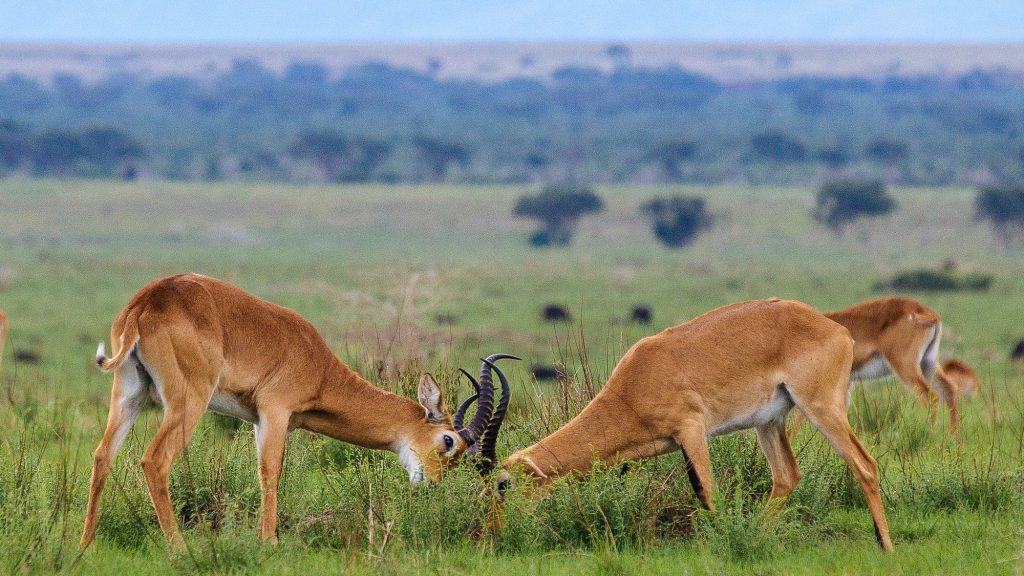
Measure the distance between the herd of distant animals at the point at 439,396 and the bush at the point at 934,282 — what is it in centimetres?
3394

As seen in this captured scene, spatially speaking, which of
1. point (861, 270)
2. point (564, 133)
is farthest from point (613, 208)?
point (564, 133)

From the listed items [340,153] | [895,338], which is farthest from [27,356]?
[340,153]

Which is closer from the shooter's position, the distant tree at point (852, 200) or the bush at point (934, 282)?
the bush at point (934, 282)

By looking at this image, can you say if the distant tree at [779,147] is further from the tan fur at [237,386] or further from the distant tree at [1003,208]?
the tan fur at [237,386]

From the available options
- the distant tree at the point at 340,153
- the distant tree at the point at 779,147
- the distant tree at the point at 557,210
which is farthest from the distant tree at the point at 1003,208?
the distant tree at the point at 340,153

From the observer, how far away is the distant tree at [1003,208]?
52219 millimetres

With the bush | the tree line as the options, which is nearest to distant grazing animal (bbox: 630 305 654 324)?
Result: the bush

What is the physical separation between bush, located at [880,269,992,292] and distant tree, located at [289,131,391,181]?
40.4 m

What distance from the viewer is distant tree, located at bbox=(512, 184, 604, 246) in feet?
187

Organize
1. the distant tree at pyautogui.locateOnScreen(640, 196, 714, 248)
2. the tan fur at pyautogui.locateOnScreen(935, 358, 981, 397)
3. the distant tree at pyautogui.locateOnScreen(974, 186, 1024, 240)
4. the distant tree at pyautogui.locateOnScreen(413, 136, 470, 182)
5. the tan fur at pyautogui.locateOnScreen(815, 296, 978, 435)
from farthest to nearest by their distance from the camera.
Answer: the distant tree at pyautogui.locateOnScreen(413, 136, 470, 182)
the distant tree at pyautogui.locateOnScreen(640, 196, 714, 248)
the distant tree at pyautogui.locateOnScreen(974, 186, 1024, 240)
the tan fur at pyautogui.locateOnScreen(935, 358, 981, 397)
the tan fur at pyautogui.locateOnScreen(815, 296, 978, 435)

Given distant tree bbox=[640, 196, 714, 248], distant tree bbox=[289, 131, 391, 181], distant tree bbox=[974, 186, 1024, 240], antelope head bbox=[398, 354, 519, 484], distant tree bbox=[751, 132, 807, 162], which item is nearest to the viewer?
antelope head bbox=[398, 354, 519, 484]

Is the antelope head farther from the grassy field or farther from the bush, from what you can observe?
the bush

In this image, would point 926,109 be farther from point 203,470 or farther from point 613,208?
point 203,470

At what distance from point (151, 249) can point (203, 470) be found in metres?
45.7
